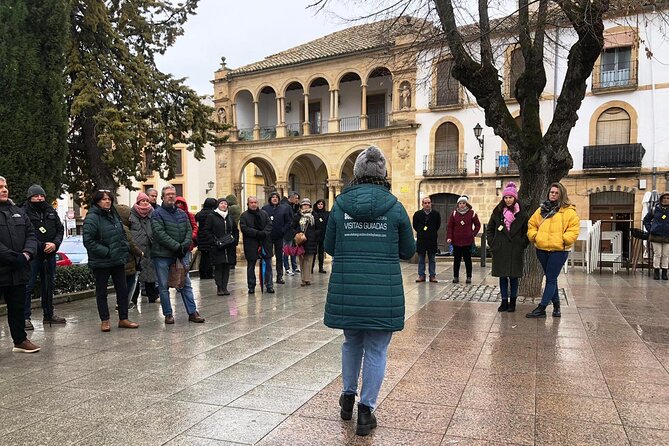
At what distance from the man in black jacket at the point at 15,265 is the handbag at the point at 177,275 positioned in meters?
1.79

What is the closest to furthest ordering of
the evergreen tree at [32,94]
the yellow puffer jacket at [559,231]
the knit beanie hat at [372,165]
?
the knit beanie hat at [372,165]
the yellow puffer jacket at [559,231]
the evergreen tree at [32,94]

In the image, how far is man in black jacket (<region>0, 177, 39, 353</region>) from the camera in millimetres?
5148

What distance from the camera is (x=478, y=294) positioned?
9102 millimetres

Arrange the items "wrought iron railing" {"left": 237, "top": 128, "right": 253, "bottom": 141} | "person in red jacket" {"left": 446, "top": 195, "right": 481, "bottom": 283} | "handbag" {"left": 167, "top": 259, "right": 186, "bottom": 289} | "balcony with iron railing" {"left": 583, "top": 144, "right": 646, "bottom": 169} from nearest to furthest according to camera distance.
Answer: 1. "handbag" {"left": 167, "top": 259, "right": 186, "bottom": 289}
2. "person in red jacket" {"left": 446, "top": 195, "right": 481, "bottom": 283}
3. "balcony with iron railing" {"left": 583, "top": 144, "right": 646, "bottom": 169}
4. "wrought iron railing" {"left": 237, "top": 128, "right": 253, "bottom": 141}

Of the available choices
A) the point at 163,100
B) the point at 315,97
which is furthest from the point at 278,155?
the point at 163,100

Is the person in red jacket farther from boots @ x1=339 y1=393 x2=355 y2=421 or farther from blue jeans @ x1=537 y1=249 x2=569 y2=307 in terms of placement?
boots @ x1=339 y1=393 x2=355 y2=421

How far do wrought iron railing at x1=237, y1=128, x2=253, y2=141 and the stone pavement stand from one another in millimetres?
23916

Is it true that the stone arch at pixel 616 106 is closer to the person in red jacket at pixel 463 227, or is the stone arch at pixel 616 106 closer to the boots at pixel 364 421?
the person in red jacket at pixel 463 227

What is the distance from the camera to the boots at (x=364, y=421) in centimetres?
328

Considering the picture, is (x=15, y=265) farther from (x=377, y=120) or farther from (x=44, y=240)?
(x=377, y=120)

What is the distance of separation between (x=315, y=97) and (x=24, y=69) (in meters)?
22.5

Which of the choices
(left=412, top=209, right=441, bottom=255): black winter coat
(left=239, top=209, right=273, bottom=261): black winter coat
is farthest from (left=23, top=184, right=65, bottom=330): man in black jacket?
(left=412, top=209, right=441, bottom=255): black winter coat

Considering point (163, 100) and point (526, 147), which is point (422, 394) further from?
point (163, 100)

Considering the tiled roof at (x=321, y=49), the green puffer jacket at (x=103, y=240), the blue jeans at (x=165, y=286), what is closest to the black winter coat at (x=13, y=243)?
the green puffer jacket at (x=103, y=240)
